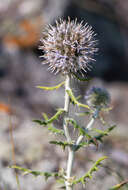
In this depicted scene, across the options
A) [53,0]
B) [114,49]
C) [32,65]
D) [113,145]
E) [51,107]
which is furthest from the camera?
[114,49]

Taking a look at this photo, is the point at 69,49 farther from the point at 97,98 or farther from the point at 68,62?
the point at 97,98

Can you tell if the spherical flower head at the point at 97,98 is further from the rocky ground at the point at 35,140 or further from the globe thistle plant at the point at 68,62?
the globe thistle plant at the point at 68,62

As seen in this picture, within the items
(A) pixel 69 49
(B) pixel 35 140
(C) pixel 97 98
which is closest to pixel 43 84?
(B) pixel 35 140

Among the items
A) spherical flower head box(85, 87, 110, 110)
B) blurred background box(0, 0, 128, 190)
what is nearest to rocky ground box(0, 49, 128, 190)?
blurred background box(0, 0, 128, 190)

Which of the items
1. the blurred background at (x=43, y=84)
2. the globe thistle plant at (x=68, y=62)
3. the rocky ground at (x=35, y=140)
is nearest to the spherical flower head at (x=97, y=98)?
the rocky ground at (x=35, y=140)

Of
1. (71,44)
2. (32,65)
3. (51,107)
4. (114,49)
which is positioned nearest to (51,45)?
(71,44)

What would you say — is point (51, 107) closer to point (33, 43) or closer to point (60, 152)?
point (33, 43)
